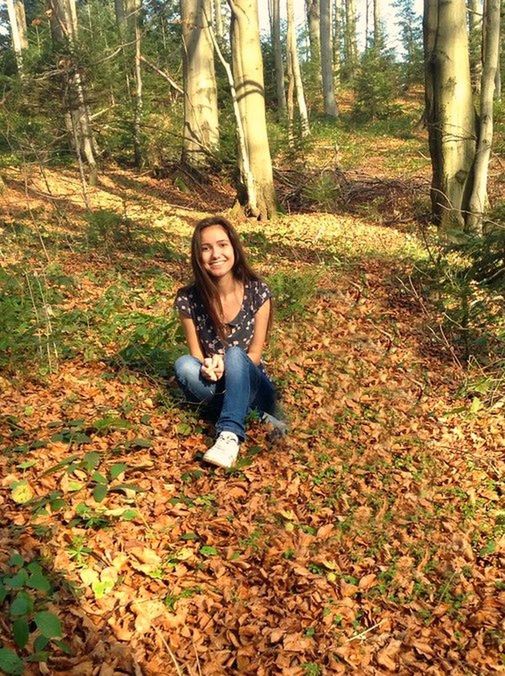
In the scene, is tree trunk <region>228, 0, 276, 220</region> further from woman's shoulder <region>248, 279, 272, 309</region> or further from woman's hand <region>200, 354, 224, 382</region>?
woman's hand <region>200, 354, 224, 382</region>

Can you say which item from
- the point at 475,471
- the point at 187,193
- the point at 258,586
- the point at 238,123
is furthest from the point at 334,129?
the point at 258,586

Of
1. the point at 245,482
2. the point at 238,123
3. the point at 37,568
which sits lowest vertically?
the point at 245,482

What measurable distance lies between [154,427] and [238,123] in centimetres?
702

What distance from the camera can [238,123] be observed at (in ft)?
30.4

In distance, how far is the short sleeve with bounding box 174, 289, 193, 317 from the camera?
3.69 metres

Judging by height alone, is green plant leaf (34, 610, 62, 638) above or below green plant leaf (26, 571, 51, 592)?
below

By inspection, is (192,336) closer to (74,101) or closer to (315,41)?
(74,101)

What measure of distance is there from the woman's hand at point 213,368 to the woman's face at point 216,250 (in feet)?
1.86

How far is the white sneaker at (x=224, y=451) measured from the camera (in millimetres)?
3267

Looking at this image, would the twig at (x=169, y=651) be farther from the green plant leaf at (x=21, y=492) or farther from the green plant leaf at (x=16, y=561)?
the green plant leaf at (x=21, y=492)

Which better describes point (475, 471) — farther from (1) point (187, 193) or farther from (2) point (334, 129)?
(2) point (334, 129)

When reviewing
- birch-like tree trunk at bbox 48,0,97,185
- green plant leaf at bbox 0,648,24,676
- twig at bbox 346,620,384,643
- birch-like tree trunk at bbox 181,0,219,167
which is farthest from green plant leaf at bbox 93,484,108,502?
birch-like tree trunk at bbox 181,0,219,167

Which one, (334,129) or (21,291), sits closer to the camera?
(21,291)

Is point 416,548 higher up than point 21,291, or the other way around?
point 21,291
